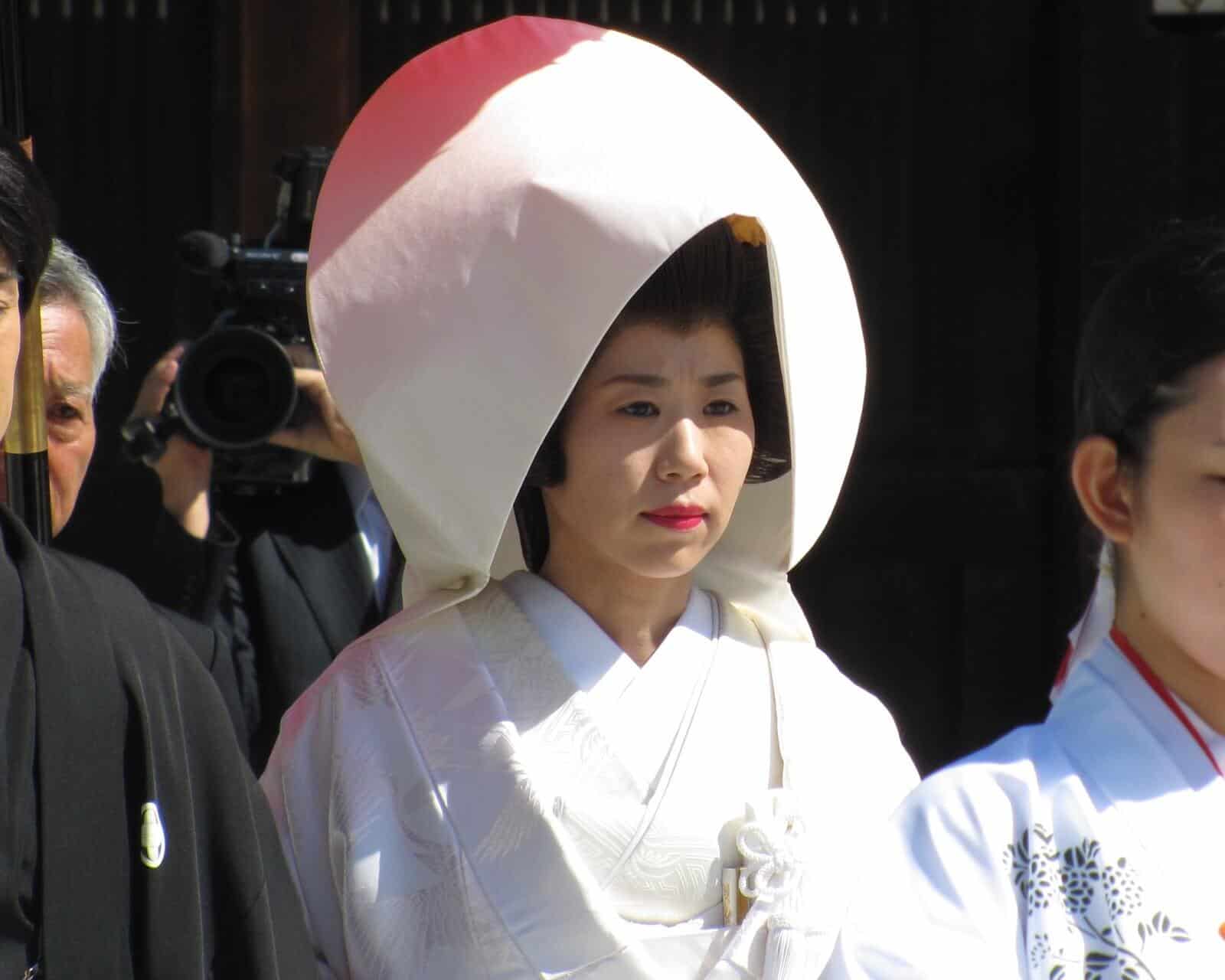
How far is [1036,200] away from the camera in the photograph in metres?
3.75

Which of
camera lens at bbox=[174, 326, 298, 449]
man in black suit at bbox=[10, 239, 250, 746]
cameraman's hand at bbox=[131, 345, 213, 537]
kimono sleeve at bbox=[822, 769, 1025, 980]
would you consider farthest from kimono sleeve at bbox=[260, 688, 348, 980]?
cameraman's hand at bbox=[131, 345, 213, 537]

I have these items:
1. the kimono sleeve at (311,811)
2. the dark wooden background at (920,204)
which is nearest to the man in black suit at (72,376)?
the kimono sleeve at (311,811)

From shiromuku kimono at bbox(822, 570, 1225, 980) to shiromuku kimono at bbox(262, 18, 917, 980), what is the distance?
9.5 inches

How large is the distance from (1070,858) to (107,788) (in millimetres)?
873

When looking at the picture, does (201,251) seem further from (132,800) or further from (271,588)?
(132,800)

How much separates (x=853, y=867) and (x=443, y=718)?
475mm

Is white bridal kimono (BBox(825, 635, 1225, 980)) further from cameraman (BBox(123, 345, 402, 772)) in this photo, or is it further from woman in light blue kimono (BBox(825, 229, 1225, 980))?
cameraman (BBox(123, 345, 402, 772))

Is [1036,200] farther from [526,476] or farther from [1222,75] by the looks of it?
[526,476]

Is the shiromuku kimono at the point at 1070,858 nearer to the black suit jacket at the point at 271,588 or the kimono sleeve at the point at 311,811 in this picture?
the kimono sleeve at the point at 311,811

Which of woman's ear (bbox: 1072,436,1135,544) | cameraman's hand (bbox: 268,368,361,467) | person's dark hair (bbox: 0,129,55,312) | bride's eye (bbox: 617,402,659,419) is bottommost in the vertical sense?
cameraman's hand (bbox: 268,368,361,467)

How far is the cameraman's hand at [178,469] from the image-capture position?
288 cm

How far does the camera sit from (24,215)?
1771 millimetres

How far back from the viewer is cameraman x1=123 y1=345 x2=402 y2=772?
2.82 m

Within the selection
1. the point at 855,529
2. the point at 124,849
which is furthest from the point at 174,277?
the point at 124,849
